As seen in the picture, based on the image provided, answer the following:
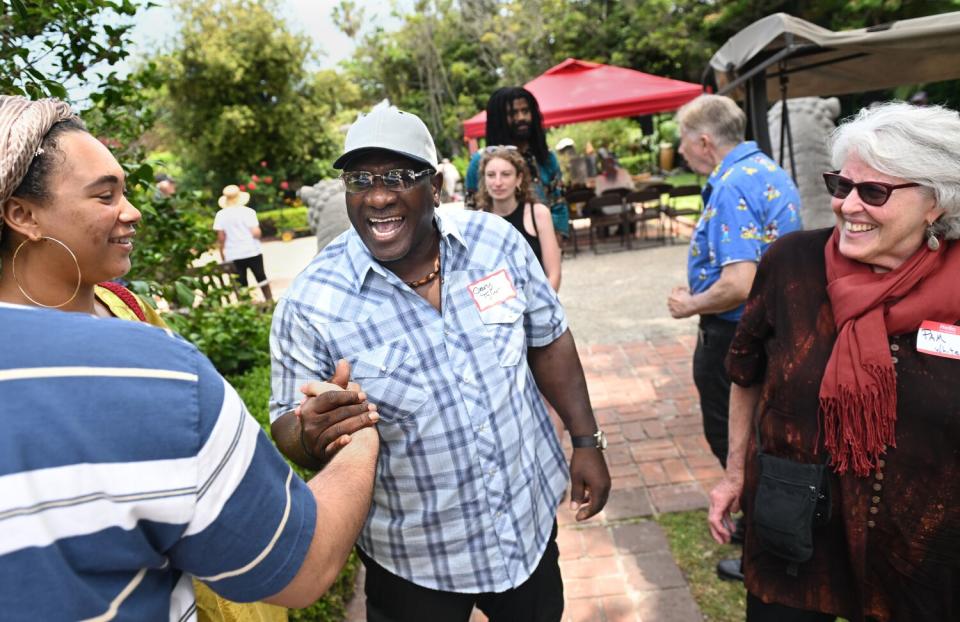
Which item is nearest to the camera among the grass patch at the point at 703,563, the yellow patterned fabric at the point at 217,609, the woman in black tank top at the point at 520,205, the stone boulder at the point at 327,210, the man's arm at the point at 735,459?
the yellow patterned fabric at the point at 217,609

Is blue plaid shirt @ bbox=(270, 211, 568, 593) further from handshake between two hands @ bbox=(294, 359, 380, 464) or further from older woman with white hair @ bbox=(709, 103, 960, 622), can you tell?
older woman with white hair @ bbox=(709, 103, 960, 622)

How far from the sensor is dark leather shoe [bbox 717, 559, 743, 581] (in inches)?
121

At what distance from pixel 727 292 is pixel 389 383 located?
1.80 metres

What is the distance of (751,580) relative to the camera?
2.11m

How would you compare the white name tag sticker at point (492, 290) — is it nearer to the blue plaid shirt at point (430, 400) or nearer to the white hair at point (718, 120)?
the blue plaid shirt at point (430, 400)

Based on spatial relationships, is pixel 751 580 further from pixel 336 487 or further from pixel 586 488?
pixel 336 487

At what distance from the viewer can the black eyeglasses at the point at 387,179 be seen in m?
2.00

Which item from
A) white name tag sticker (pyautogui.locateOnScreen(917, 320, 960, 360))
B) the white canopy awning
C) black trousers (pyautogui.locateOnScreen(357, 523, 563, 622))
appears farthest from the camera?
the white canopy awning

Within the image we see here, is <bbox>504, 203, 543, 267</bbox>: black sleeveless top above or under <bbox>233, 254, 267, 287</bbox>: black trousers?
above

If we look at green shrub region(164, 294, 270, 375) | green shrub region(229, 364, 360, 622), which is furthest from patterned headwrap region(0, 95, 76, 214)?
green shrub region(164, 294, 270, 375)

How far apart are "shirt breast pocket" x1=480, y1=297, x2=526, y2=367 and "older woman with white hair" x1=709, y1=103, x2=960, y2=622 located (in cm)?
78

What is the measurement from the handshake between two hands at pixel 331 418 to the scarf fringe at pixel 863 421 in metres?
1.25

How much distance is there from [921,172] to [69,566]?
2.06 metres

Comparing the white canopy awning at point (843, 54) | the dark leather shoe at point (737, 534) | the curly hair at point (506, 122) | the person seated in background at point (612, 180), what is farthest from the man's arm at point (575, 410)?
the person seated in background at point (612, 180)
